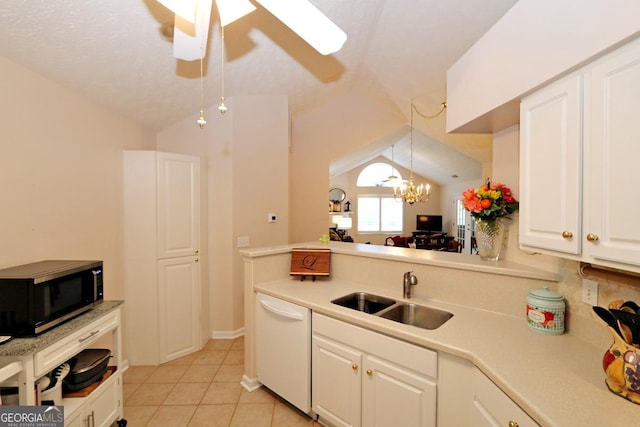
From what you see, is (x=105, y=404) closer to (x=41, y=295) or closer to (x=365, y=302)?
(x=41, y=295)

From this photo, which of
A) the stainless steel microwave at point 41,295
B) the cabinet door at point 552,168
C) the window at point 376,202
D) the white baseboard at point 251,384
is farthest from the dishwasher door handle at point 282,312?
the window at point 376,202

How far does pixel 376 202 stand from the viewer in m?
10.4

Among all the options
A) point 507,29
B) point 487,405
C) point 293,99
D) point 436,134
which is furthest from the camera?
point 436,134

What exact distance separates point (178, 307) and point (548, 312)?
2.96 metres

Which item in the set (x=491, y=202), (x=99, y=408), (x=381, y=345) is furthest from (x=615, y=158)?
(x=99, y=408)

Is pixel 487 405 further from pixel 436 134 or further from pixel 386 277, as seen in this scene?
pixel 436 134

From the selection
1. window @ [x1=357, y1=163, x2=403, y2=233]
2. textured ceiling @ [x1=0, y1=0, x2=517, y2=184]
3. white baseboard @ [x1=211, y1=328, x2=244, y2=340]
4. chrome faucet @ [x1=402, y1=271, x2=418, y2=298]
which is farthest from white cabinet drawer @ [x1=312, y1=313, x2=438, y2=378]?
window @ [x1=357, y1=163, x2=403, y2=233]

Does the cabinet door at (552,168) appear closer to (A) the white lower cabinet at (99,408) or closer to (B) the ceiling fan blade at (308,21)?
(B) the ceiling fan blade at (308,21)

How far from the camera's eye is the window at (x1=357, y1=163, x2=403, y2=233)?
10.3 meters

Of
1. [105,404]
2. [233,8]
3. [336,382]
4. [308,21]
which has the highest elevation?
[233,8]

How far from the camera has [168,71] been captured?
2.30 m

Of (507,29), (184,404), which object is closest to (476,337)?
(507,29)

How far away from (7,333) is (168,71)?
1985 mm

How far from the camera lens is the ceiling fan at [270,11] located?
1171 millimetres
